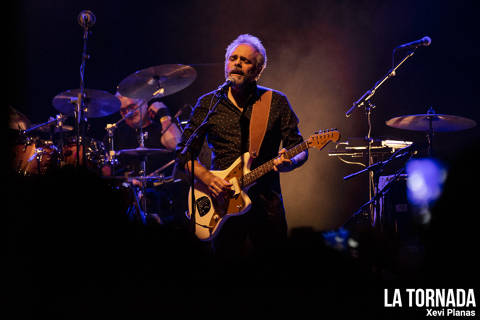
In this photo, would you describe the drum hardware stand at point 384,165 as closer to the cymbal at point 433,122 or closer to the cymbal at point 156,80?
the cymbal at point 433,122

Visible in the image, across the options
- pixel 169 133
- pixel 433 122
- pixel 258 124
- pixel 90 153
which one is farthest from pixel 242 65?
pixel 90 153

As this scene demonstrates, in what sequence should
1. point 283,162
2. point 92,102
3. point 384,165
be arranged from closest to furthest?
point 283,162
point 384,165
point 92,102

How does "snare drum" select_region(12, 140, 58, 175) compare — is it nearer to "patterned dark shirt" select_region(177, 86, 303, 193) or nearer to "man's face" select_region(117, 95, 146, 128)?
"man's face" select_region(117, 95, 146, 128)

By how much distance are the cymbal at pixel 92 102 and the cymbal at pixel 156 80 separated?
0.93 ft

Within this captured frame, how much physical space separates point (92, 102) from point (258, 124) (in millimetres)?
3375

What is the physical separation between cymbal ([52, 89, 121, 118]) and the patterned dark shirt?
273cm

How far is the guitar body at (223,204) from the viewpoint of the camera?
292 centimetres

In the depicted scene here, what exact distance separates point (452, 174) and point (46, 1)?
7060mm

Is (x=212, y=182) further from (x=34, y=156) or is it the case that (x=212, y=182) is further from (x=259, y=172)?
(x=34, y=156)

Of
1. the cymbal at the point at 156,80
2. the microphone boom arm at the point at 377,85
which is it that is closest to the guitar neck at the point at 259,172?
the microphone boom arm at the point at 377,85

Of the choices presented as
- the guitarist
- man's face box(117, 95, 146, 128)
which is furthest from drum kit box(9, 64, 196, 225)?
the guitarist

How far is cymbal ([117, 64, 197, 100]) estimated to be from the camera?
5.16m

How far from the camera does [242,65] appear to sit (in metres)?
3.14

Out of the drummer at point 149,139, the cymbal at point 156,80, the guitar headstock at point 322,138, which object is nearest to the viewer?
the guitar headstock at point 322,138
